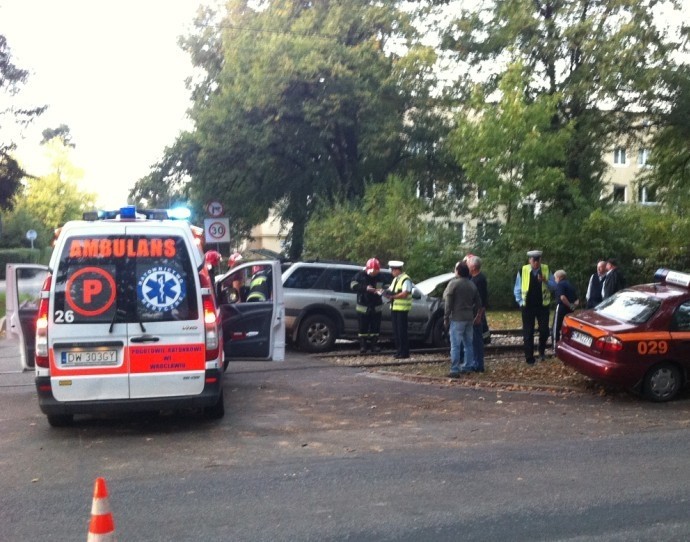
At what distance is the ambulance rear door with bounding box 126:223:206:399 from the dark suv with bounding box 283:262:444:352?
690cm

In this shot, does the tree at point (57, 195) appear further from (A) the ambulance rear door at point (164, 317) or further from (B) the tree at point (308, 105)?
(A) the ambulance rear door at point (164, 317)

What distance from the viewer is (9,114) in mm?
30250

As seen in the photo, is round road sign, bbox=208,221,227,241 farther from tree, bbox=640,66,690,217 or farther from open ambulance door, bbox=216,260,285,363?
tree, bbox=640,66,690,217

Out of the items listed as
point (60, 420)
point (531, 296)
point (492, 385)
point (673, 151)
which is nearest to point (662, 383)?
point (492, 385)

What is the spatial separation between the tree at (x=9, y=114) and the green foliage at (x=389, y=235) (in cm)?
1034

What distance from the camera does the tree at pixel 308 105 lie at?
31.4m

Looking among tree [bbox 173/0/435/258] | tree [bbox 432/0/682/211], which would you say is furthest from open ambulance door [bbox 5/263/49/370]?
tree [bbox 173/0/435/258]

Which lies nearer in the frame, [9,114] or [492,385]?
[492,385]

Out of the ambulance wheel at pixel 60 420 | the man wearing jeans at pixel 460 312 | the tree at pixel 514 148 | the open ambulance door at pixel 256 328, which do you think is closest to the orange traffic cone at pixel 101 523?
the ambulance wheel at pixel 60 420

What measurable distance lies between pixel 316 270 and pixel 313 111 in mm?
16235

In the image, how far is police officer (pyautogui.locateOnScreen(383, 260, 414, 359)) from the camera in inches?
574

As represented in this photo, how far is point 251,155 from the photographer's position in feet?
108

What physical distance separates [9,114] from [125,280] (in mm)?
24242

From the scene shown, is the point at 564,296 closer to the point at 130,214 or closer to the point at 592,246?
the point at 130,214
